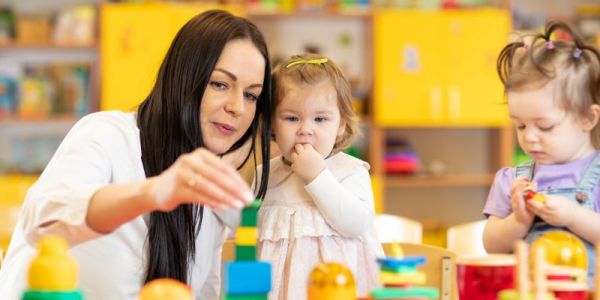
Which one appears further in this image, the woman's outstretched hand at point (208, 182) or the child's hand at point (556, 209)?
the child's hand at point (556, 209)

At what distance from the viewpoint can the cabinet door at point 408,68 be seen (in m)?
4.86

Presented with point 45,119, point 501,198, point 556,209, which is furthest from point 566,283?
point 45,119

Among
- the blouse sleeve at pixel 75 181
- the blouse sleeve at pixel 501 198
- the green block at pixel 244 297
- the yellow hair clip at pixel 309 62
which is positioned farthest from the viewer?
the yellow hair clip at pixel 309 62

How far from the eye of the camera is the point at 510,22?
4.92 meters

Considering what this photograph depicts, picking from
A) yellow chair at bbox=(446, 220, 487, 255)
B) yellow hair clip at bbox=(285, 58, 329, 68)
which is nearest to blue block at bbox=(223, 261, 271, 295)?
yellow hair clip at bbox=(285, 58, 329, 68)

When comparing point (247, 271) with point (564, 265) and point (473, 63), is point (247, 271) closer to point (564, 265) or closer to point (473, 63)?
point (564, 265)

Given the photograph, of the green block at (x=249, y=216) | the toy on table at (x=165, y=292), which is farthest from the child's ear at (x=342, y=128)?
the toy on table at (x=165, y=292)

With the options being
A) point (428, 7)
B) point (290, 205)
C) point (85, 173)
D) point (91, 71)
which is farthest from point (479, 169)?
point (85, 173)

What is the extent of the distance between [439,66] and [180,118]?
336 centimetres

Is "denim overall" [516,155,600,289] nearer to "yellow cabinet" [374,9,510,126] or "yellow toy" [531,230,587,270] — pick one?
"yellow toy" [531,230,587,270]

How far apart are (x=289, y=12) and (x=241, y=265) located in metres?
3.94

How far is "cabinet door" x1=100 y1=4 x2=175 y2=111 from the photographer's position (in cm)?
484

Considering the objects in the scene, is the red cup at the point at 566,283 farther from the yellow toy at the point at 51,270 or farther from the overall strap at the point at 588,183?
the yellow toy at the point at 51,270

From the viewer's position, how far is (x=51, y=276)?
99cm
